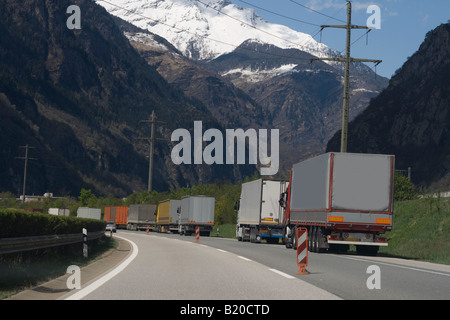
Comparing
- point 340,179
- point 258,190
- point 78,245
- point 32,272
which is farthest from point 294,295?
point 258,190

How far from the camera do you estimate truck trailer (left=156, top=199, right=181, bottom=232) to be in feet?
209

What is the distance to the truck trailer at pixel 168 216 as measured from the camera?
63.7 m

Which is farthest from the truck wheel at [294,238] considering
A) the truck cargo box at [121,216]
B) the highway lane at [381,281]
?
the truck cargo box at [121,216]

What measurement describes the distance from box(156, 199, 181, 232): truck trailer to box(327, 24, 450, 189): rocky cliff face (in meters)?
54.2

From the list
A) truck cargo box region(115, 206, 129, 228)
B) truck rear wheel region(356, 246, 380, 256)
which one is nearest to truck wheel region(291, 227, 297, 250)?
truck rear wheel region(356, 246, 380, 256)

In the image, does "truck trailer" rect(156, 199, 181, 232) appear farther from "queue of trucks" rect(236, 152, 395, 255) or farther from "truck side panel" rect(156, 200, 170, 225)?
"queue of trucks" rect(236, 152, 395, 255)

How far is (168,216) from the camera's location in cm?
6700

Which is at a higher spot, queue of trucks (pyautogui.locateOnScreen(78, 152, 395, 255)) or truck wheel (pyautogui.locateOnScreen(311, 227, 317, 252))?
queue of trucks (pyautogui.locateOnScreen(78, 152, 395, 255))

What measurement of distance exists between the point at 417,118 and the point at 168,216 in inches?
Result: 3246

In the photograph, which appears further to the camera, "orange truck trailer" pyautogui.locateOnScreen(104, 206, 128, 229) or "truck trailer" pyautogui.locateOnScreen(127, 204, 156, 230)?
"orange truck trailer" pyautogui.locateOnScreen(104, 206, 128, 229)

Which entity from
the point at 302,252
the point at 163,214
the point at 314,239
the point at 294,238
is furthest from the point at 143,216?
the point at 302,252

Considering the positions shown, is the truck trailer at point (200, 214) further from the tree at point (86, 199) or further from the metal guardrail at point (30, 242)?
the tree at point (86, 199)
